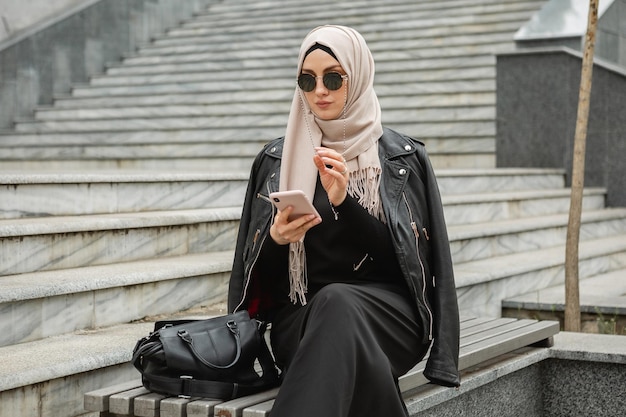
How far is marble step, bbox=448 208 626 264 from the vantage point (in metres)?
6.83

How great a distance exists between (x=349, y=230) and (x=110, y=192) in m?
2.60

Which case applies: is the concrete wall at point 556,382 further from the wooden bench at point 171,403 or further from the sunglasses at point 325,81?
the sunglasses at point 325,81

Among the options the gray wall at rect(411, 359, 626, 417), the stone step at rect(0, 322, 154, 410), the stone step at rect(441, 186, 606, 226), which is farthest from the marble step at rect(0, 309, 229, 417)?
the stone step at rect(441, 186, 606, 226)

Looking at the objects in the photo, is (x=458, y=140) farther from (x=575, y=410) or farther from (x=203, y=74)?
(x=575, y=410)

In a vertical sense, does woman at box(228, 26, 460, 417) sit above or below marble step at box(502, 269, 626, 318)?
above

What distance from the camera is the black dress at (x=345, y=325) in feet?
9.69

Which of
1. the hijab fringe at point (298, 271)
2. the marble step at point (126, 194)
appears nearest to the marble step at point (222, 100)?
the marble step at point (126, 194)

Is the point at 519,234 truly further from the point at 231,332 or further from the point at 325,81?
the point at 231,332

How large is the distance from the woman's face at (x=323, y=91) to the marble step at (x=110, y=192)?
2.24m

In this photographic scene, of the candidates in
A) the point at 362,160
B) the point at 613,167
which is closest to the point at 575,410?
the point at 362,160

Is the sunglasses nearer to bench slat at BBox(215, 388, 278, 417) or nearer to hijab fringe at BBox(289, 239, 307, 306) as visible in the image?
hijab fringe at BBox(289, 239, 307, 306)

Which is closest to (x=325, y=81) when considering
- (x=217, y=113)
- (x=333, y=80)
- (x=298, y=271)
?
(x=333, y=80)

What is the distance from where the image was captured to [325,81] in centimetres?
344

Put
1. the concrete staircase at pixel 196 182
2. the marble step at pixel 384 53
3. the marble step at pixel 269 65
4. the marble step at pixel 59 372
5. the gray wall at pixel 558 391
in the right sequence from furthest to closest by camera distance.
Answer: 1. the marble step at pixel 384 53
2. the marble step at pixel 269 65
3. the gray wall at pixel 558 391
4. the concrete staircase at pixel 196 182
5. the marble step at pixel 59 372
